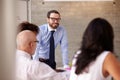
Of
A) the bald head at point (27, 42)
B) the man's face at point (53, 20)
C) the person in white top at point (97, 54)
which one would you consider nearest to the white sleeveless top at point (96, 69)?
the person in white top at point (97, 54)

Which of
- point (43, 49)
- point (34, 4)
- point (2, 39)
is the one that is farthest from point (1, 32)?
point (34, 4)

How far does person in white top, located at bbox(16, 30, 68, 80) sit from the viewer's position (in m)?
1.80

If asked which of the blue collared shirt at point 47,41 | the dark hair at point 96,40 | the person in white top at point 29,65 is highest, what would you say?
the dark hair at point 96,40

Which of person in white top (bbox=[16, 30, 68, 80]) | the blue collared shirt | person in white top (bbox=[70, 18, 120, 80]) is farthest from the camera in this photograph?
the blue collared shirt

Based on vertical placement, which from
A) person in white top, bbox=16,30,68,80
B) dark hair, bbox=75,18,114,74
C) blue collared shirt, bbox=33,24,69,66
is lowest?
blue collared shirt, bbox=33,24,69,66

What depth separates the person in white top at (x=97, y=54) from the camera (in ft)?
4.75

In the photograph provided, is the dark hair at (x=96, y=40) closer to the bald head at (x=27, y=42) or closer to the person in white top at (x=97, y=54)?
the person in white top at (x=97, y=54)

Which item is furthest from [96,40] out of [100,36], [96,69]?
[96,69]

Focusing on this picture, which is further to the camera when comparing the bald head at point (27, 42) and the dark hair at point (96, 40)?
the bald head at point (27, 42)

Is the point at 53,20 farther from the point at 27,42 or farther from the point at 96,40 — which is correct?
the point at 96,40

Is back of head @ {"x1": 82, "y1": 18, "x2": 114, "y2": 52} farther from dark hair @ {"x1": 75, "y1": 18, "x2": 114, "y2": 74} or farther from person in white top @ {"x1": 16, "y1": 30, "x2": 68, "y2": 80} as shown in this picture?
person in white top @ {"x1": 16, "y1": 30, "x2": 68, "y2": 80}

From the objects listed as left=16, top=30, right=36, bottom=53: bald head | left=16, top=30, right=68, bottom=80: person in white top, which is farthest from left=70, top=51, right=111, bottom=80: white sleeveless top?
left=16, top=30, right=36, bottom=53: bald head

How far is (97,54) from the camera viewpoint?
60.1 inches

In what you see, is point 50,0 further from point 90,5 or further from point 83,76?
point 83,76
